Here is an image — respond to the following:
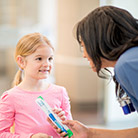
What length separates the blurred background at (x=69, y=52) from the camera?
357cm

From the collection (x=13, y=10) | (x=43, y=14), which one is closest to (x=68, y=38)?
(x=43, y=14)

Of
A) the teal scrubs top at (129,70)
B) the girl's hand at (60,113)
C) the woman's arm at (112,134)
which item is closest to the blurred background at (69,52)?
the woman's arm at (112,134)

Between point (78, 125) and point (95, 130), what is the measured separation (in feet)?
0.33

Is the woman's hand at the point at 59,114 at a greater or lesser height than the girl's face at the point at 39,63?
lesser

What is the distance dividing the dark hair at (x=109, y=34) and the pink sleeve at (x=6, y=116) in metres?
0.43

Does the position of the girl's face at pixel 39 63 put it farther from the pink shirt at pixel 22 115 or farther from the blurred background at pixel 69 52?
the blurred background at pixel 69 52

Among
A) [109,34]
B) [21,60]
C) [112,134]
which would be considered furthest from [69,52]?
[109,34]

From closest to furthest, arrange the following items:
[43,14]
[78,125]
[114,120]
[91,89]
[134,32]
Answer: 1. [134,32]
2. [78,125]
3. [114,120]
4. [91,89]
5. [43,14]

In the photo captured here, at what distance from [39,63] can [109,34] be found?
15.2 inches

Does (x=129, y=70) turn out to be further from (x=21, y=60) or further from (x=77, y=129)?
(x=21, y=60)

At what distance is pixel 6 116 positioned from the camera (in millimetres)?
1342

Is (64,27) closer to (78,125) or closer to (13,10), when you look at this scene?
(13,10)

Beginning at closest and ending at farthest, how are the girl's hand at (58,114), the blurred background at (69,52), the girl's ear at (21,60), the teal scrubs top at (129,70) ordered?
the teal scrubs top at (129,70)
the girl's hand at (58,114)
the girl's ear at (21,60)
the blurred background at (69,52)

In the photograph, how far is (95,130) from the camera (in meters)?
1.41
